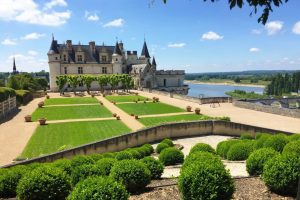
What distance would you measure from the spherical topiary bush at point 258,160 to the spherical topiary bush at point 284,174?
1624mm

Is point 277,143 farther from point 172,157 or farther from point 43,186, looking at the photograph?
point 43,186

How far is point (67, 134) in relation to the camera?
24688 mm

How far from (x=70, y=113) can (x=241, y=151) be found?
82.4 ft

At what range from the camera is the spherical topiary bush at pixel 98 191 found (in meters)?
6.12

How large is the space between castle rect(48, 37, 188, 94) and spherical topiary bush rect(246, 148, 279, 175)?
209ft

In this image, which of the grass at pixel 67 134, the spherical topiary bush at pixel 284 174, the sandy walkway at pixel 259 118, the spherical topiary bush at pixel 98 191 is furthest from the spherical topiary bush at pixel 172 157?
the sandy walkway at pixel 259 118

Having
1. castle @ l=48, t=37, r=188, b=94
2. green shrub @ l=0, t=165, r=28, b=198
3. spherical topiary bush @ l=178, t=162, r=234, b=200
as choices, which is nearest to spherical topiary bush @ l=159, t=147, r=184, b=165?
green shrub @ l=0, t=165, r=28, b=198

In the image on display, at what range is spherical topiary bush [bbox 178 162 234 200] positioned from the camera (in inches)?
268

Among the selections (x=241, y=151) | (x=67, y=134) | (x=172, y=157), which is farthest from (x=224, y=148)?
(x=67, y=134)

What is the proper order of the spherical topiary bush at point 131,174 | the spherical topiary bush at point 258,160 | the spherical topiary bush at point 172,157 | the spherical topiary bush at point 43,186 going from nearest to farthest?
the spherical topiary bush at point 43,186 → the spherical topiary bush at point 131,174 → the spherical topiary bush at point 258,160 → the spherical topiary bush at point 172,157

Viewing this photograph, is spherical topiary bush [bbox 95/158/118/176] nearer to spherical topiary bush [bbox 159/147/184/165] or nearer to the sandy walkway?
spherical topiary bush [bbox 159/147/184/165]

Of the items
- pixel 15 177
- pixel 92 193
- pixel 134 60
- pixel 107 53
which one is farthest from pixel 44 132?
pixel 134 60

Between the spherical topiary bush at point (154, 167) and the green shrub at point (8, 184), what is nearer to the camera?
the green shrub at point (8, 184)

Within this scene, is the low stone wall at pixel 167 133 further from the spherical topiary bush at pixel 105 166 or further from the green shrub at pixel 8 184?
the spherical topiary bush at pixel 105 166
